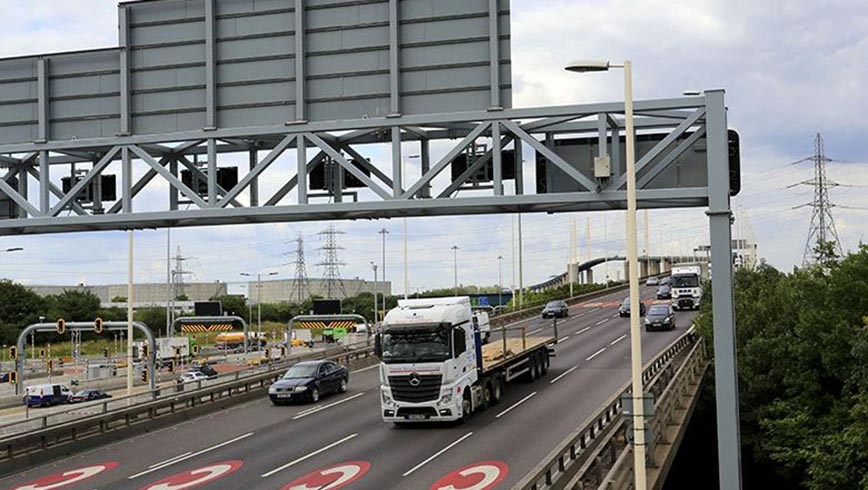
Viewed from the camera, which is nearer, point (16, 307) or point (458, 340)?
point (458, 340)

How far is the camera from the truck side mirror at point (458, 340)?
84.3 feet

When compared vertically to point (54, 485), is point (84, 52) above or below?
above

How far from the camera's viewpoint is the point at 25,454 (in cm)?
2294

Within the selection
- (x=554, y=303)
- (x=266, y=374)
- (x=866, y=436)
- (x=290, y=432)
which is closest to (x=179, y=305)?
(x=554, y=303)

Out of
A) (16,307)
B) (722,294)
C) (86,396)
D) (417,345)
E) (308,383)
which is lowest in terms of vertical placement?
(86,396)

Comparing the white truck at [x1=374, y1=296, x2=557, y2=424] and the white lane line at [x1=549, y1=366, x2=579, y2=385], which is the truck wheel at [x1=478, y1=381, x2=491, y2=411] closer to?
the white truck at [x1=374, y1=296, x2=557, y2=424]

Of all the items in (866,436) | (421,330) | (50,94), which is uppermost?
(50,94)

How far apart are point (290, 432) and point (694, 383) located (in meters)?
13.8

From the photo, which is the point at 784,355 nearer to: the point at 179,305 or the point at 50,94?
the point at 50,94

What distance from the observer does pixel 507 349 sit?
107ft

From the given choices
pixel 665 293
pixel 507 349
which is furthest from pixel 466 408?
pixel 665 293

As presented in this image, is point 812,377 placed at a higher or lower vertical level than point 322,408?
higher

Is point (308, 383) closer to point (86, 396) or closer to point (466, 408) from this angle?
point (466, 408)

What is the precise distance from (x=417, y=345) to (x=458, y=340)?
3.80ft
